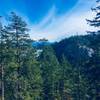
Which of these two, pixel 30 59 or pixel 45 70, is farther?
pixel 45 70

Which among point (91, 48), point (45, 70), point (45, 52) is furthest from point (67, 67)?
point (91, 48)

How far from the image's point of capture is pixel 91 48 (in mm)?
44750

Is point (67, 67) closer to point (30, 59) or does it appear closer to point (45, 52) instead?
point (45, 52)

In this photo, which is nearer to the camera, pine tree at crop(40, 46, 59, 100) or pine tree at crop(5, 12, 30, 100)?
pine tree at crop(5, 12, 30, 100)

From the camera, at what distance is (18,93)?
6034 centimetres

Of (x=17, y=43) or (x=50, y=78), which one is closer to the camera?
(x=17, y=43)

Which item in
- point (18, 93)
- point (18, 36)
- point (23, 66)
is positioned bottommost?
point (18, 93)

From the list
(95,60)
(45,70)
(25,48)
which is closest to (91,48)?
(95,60)

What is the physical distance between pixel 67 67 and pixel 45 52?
19163 millimetres

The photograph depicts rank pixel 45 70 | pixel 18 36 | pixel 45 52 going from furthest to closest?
pixel 45 52, pixel 45 70, pixel 18 36

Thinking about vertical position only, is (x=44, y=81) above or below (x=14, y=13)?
below

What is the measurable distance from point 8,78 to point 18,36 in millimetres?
7039

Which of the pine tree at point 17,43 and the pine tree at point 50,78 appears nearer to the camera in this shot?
the pine tree at point 17,43

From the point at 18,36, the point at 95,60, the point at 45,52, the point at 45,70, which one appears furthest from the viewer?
the point at 45,52
